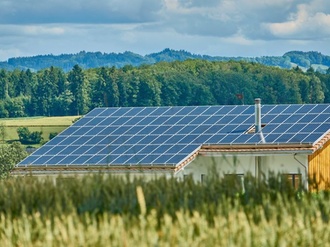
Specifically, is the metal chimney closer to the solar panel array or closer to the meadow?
the solar panel array

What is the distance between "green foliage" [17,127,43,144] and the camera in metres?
194

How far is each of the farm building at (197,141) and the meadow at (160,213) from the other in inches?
1190

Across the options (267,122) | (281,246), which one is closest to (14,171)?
(267,122)

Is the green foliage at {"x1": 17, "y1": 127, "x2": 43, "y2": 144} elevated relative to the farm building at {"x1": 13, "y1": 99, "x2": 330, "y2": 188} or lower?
elevated

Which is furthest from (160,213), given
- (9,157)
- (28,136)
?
(28,136)

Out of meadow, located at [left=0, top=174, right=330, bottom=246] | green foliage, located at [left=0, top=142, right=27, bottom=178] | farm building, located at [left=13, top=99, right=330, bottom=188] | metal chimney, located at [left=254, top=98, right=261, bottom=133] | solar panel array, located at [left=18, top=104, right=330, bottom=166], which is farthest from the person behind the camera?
green foliage, located at [left=0, top=142, right=27, bottom=178]

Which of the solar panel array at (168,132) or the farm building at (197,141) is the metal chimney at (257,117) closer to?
the farm building at (197,141)

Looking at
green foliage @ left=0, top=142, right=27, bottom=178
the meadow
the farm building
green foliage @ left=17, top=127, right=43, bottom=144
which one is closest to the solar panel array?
the farm building

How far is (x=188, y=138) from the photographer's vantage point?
48.9 metres

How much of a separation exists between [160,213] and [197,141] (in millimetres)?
36598

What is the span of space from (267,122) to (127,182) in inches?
1518

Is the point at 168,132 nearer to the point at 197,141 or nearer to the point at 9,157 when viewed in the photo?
the point at 197,141

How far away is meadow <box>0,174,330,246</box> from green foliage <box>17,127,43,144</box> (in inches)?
7136

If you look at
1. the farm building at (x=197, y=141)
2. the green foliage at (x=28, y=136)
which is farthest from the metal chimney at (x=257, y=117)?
the green foliage at (x=28, y=136)
